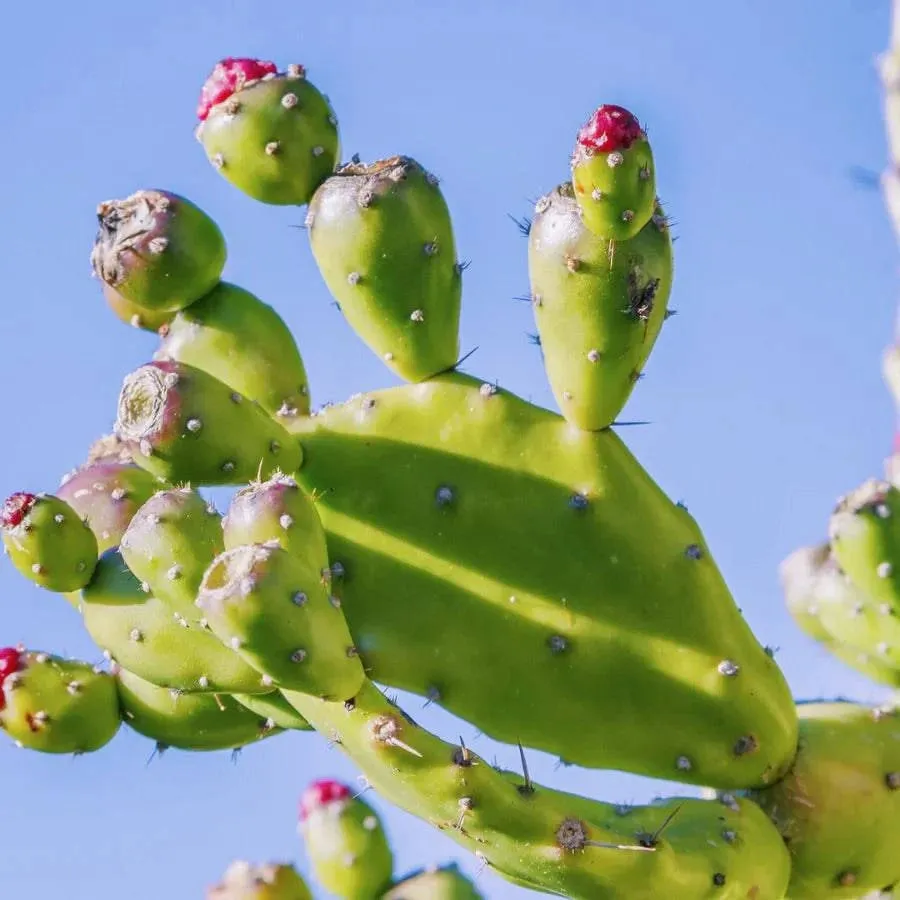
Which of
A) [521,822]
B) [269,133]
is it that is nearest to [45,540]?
[269,133]

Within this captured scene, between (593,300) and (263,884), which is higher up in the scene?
(593,300)

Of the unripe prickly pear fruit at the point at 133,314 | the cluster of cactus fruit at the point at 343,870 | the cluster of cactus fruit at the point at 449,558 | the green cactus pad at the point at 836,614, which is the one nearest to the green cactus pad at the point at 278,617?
the cluster of cactus fruit at the point at 449,558

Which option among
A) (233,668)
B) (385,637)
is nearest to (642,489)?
(385,637)

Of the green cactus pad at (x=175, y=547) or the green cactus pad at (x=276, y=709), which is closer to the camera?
the green cactus pad at (x=175, y=547)

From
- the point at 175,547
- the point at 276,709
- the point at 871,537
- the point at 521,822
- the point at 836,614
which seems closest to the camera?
the point at 521,822

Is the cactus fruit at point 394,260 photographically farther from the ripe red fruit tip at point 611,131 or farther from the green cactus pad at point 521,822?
the green cactus pad at point 521,822

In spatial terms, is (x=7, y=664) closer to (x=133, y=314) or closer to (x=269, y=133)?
(x=133, y=314)

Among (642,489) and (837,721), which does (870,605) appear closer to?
(837,721)
